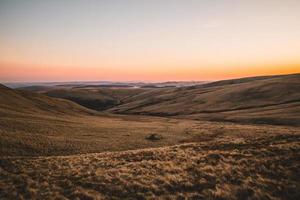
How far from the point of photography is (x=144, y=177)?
1844 cm

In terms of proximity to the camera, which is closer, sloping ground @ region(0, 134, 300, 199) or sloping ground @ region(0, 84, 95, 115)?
sloping ground @ region(0, 134, 300, 199)

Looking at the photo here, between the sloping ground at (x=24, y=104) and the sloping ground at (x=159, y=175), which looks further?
the sloping ground at (x=24, y=104)

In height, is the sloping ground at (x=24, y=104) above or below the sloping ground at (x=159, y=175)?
above

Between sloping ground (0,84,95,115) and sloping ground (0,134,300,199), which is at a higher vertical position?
sloping ground (0,84,95,115)

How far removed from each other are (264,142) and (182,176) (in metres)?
15.8

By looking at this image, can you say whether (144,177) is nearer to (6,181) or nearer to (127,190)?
(127,190)

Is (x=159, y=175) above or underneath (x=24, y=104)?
underneath

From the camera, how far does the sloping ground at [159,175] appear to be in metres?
15.9

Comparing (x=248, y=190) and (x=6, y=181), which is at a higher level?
(x=6, y=181)

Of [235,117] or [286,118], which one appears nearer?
[286,118]

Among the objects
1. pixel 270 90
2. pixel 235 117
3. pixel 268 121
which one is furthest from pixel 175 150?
pixel 270 90

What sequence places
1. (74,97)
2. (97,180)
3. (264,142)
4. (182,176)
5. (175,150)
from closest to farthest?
1. (97,180)
2. (182,176)
3. (175,150)
4. (264,142)
5. (74,97)

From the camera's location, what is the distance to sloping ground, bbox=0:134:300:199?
15887 millimetres

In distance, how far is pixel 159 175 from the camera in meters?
19.1
